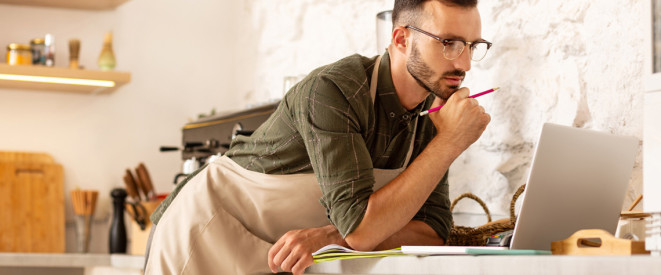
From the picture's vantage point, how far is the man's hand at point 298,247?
4.09 feet

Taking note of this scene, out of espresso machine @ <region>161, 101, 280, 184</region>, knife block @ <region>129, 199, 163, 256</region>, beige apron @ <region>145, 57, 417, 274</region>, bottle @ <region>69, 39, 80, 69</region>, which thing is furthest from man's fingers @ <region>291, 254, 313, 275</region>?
bottle @ <region>69, 39, 80, 69</region>

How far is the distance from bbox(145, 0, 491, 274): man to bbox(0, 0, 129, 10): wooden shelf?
6.25 ft

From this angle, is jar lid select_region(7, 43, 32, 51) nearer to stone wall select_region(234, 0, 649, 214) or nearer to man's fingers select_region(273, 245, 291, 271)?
stone wall select_region(234, 0, 649, 214)

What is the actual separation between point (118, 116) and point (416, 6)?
2209 millimetres

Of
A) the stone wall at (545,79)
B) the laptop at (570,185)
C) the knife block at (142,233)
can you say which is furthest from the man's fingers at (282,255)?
the knife block at (142,233)

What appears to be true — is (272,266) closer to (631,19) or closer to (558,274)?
(558,274)

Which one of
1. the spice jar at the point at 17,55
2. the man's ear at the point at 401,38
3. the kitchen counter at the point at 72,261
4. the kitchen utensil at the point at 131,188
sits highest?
the spice jar at the point at 17,55

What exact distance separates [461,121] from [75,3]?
7.78 ft

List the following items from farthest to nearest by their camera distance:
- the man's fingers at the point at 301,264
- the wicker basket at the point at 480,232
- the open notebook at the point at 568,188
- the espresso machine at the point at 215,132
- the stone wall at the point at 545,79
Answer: the espresso machine at the point at 215,132, the stone wall at the point at 545,79, the wicker basket at the point at 480,232, the man's fingers at the point at 301,264, the open notebook at the point at 568,188

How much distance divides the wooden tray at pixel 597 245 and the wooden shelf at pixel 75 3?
2.53 m

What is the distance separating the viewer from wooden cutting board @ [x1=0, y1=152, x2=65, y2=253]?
3031mm

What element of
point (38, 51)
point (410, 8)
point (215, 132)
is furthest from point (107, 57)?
point (410, 8)

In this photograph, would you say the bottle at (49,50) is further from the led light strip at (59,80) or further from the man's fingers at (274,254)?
the man's fingers at (274,254)

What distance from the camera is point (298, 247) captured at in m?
1.26
